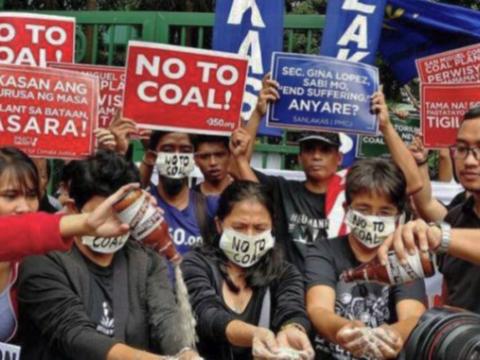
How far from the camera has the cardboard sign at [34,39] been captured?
17.6 feet

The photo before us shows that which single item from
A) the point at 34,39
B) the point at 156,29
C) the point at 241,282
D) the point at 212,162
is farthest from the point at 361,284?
the point at 156,29

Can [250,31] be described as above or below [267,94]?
above

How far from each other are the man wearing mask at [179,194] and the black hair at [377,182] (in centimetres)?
91

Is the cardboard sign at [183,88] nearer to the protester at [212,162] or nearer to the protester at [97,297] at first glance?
the protester at [212,162]

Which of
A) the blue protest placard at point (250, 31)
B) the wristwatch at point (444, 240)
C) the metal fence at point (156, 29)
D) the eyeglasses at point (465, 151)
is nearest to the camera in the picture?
the wristwatch at point (444, 240)

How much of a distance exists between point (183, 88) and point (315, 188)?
38.6 inches

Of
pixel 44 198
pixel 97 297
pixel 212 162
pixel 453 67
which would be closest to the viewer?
pixel 97 297

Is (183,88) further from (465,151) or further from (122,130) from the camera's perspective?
(465,151)

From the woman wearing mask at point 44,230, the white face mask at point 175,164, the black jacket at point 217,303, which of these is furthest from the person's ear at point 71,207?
the white face mask at point 175,164

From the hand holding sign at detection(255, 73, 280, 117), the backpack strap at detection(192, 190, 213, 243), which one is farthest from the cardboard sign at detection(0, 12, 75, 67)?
the backpack strap at detection(192, 190, 213, 243)

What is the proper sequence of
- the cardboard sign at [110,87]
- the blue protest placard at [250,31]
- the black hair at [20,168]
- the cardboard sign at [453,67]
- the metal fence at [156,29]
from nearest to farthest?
the black hair at [20,168], the cardboard sign at [110,87], the cardboard sign at [453,67], the blue protest placard at [250,31], the metal fence at [156,29]

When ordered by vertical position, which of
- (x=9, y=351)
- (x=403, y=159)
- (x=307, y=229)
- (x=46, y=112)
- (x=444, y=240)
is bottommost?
(x=9, y=351)

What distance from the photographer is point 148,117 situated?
16.8 ft

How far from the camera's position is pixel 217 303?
3.59 meters
